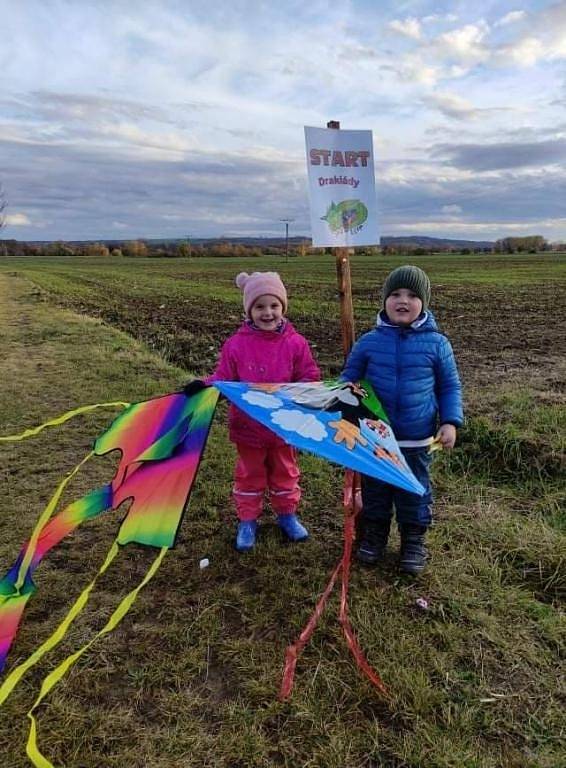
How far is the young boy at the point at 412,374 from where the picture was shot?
114 inches

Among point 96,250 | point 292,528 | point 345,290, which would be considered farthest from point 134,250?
point 292,528

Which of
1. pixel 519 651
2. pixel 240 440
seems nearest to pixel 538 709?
pixel 519 651

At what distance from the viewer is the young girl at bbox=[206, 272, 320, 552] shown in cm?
315

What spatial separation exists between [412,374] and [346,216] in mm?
1049

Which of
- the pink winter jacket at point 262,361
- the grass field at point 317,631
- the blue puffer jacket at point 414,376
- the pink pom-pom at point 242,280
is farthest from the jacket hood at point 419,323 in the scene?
the grass field at point 317,631

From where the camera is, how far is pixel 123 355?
324 inches

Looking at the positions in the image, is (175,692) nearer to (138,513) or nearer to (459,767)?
(138,513)

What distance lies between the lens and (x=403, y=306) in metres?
2.89

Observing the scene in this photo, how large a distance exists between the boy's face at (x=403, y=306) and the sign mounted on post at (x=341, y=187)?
0.49 m

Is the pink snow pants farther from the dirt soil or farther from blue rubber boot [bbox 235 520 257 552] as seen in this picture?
the dirt soil

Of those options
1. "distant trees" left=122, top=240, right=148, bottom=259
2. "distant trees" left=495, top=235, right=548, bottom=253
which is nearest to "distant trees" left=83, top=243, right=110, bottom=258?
"distant trees" left=122, top=240, right=148, bottom=259

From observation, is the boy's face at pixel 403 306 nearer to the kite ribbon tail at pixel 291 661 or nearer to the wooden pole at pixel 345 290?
the wooden pole at pixel 345 290

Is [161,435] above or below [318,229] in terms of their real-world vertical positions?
below

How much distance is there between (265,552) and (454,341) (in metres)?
6.44
